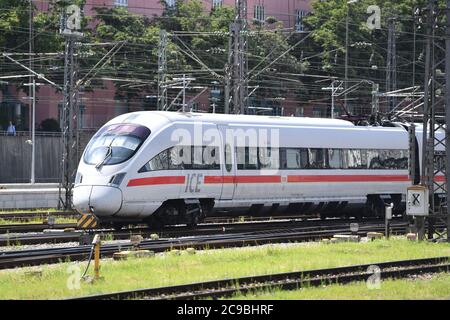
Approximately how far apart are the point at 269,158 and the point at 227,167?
5.60 feet

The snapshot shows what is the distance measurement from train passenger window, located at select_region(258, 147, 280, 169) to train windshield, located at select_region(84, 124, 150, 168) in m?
4.15

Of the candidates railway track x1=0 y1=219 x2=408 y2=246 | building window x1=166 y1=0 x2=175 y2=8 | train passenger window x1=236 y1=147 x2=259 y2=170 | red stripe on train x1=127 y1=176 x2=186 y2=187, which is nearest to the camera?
railway track x1=0 y1=219 x2=408 y2=246

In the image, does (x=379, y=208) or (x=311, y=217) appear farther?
(x=311, y=217)

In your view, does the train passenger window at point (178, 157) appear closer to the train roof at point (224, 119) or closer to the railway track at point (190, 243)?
the train roof at point (224, 119)

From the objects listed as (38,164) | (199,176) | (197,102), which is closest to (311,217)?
(199,176)

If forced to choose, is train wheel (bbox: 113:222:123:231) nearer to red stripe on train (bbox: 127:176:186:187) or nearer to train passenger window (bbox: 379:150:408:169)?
red stripe on train (bbox: 127:176:186:187)

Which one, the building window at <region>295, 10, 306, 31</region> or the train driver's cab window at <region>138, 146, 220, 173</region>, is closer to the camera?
the train driver's cab window at <region>138, 146, 220, 173</region>

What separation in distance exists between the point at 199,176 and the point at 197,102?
40662 millimetres

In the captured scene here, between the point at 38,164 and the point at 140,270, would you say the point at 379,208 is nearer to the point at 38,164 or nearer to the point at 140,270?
the point at 140,270

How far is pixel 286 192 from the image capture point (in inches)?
1005

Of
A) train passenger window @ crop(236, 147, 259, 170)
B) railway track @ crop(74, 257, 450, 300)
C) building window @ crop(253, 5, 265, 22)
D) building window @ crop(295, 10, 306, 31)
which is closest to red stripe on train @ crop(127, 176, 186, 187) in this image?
train passenger window @ crop(236, 147, 259, 170)

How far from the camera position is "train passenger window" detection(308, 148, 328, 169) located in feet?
86.1

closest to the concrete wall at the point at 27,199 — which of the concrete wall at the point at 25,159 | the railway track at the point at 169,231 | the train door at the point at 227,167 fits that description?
the railway track at the point at 169,231
